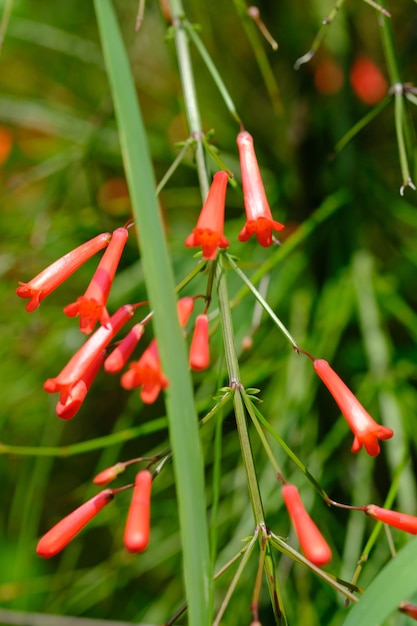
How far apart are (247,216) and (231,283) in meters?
0.67

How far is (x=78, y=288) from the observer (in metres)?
1.45

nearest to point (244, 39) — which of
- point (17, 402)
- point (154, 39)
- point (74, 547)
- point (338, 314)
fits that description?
point (154, 39)

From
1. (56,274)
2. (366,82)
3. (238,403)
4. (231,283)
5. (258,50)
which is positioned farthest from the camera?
(366,82)

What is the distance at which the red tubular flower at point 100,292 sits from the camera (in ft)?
1.94

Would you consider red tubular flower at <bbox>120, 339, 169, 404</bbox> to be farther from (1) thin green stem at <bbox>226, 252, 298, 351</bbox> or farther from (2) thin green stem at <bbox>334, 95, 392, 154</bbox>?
(2) thin green stem at <bbox>334, 95, 392, 154</bbox>

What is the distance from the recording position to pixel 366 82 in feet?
4.70

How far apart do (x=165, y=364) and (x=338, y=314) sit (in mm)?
760

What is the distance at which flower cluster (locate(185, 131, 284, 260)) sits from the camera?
0.58 meters

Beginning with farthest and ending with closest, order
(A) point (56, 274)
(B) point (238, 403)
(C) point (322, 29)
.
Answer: (C) point (322, 29) → (A) point (56, 274) → (B) point (238, 403)

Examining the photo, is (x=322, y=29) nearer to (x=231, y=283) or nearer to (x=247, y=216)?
(x=247, y=216)

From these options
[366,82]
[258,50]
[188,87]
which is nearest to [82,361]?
[188,87]

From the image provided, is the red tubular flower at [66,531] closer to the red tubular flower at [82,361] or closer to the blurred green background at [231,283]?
the red tubular flower at [82,361]

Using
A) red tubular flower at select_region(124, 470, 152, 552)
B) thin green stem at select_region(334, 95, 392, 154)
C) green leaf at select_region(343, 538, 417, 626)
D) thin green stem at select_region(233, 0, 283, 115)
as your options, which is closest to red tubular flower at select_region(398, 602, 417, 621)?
green leaf at select_region(343, 538, 417, 626)

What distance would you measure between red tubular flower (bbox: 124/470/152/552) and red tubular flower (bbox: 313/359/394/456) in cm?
18
